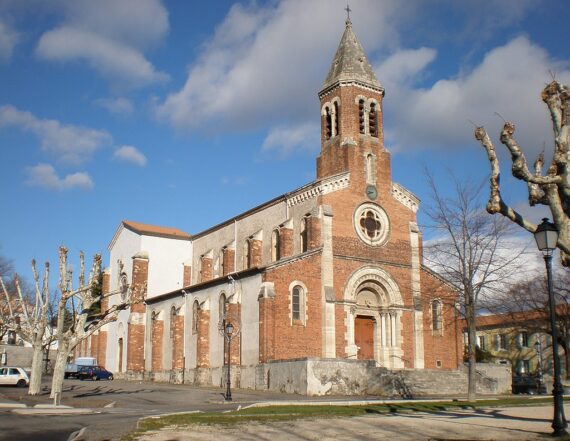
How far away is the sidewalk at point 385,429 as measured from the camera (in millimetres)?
13820

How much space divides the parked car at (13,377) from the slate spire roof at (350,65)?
2705cm

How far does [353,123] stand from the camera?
136ft

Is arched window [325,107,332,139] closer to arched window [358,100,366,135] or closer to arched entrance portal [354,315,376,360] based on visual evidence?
arched window [358,100,366,135]

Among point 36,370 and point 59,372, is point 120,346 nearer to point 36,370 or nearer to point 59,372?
point 36,370

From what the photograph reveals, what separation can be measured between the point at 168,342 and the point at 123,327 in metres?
7.58

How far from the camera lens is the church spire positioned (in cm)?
4228

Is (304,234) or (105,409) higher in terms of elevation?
(304,234)

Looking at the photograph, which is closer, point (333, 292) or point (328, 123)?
point (333, 292)

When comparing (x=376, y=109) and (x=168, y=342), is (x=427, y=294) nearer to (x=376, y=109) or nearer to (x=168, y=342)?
(x=376, y=109)

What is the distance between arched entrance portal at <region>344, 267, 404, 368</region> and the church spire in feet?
40.9

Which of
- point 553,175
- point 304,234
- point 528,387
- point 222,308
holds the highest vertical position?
point 304,234

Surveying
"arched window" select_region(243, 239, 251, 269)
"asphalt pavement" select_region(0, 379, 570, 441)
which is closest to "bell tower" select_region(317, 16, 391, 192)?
"arched window" select_region(243, 239, 251, 269)

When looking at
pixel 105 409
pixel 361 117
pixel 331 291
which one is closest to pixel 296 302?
pixel 331 291

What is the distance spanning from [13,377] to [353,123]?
27.0m
